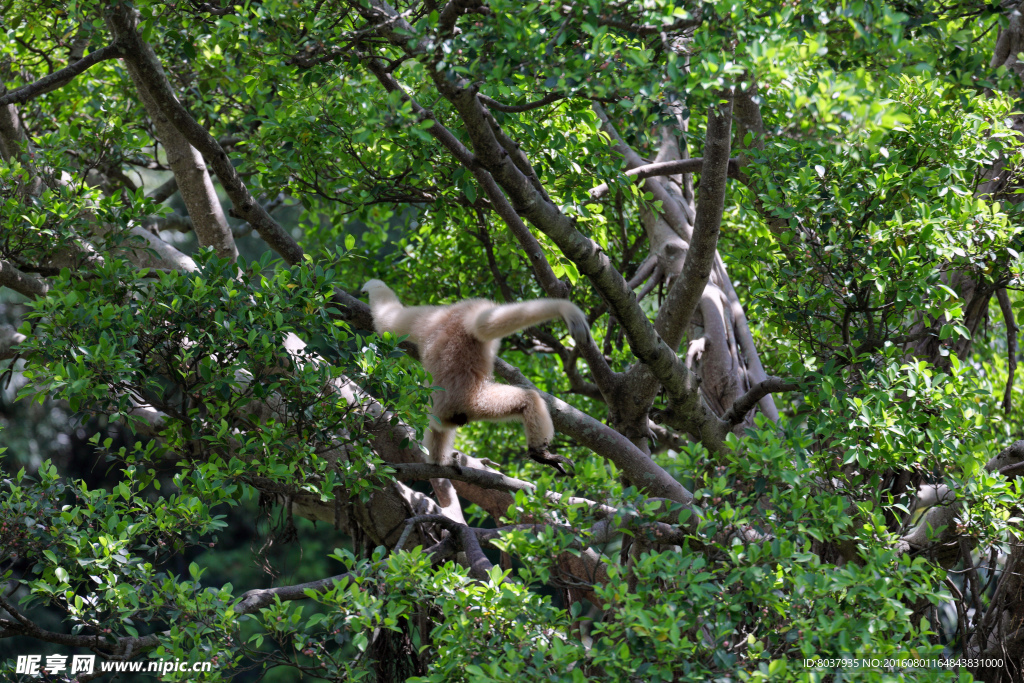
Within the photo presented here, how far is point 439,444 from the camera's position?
477cm

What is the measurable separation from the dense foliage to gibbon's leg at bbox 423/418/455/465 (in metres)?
0.41

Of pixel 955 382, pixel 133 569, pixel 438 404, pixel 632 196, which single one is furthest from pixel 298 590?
pixel 955 382

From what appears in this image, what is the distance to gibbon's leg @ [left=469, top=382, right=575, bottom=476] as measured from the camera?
4340mm

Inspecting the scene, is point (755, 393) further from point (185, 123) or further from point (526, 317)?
point (185, 123)

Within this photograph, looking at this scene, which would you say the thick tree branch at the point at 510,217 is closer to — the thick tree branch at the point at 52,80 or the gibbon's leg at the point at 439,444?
the gibbon's leg at the point at 439,444

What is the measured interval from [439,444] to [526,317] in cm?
123

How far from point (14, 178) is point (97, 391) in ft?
6.01

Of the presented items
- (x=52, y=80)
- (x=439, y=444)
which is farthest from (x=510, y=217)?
(x=52, y=80)

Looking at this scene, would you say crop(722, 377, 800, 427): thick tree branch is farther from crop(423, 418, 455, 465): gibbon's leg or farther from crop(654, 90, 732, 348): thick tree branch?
crop(423, 418, 455, 465): gibbon's leg

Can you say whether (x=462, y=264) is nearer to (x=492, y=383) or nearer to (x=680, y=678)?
(x=492, y=383)

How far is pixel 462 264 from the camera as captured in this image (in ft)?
23.1

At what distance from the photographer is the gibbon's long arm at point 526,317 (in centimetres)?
380

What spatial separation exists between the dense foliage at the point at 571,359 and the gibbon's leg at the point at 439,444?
1.36 feet

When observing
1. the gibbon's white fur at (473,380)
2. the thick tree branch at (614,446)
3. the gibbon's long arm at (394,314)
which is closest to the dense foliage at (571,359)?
the thick tree branch at (614,446)
